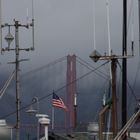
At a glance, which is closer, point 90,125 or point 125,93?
point 125,93

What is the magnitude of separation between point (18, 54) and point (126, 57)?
898 cm

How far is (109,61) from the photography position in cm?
4100

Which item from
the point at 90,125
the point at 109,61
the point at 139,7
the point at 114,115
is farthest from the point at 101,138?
the point at 90,125

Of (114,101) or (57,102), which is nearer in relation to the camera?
(114,101)

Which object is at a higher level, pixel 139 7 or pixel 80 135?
pixel 139 7

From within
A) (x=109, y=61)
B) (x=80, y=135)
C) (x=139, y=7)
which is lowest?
(x=80, y=135)

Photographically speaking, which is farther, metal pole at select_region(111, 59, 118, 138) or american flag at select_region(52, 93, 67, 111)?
american flag at select_region(52, 93, 67, 111)

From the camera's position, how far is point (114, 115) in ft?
133

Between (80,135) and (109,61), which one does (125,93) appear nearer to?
(109,61)

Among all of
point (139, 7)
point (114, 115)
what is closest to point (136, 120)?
point (114, 115)

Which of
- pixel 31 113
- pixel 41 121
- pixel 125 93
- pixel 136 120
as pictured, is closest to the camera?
pixel 41 121

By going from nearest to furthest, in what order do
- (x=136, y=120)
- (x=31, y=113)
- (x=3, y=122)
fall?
(x=136, y=120) < (x=3, y=122) < (x=31, y=113)

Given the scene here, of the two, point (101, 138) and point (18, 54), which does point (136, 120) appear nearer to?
point (101, 138)

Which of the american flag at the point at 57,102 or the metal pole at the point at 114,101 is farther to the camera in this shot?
the american flag at the point at 57,102
